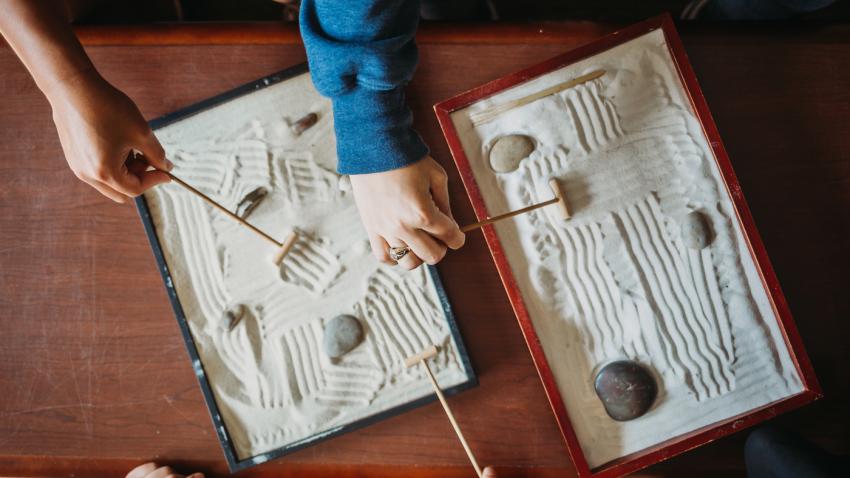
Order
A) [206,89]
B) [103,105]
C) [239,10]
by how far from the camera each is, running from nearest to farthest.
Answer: [103,105] < [206,89] < [239,10]

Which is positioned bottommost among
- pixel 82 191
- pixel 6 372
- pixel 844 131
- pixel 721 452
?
pixel 721 452

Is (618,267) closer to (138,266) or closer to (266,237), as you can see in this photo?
(266,237)

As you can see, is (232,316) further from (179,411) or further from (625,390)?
(625,390)

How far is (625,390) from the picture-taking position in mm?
685

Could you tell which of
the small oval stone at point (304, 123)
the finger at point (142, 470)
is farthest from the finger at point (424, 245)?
the finger at point (142, 470)

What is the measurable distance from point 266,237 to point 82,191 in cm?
28

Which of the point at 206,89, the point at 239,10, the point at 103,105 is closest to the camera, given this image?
the point at 103,105

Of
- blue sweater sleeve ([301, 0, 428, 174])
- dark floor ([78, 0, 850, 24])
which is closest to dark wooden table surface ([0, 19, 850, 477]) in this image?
blue sweater sleeve ([301, 0, 428, 174])

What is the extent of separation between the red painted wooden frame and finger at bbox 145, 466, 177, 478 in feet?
1.66

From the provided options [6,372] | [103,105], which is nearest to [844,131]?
[103,105]

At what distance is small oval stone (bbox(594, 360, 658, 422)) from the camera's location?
684 millimetres

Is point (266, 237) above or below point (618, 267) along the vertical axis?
above

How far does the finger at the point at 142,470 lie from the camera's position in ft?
2.40

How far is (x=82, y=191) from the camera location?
76cm
